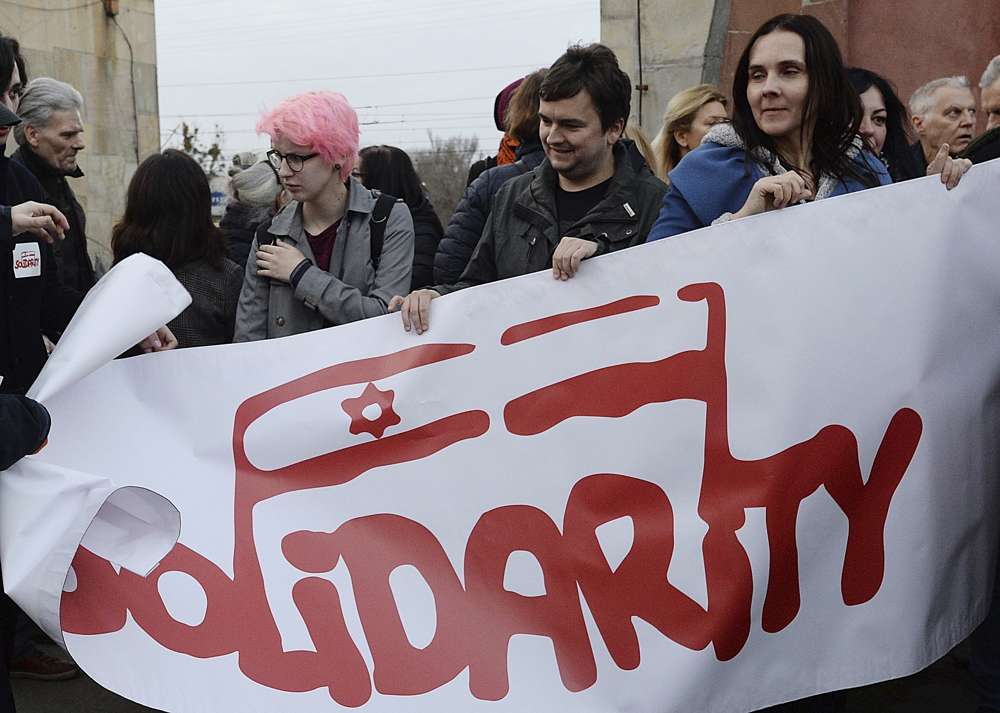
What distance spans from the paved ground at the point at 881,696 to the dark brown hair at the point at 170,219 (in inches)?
52.2

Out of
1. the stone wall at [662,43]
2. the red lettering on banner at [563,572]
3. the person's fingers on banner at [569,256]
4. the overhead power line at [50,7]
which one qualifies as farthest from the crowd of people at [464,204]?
the overhead power line at [50,7]

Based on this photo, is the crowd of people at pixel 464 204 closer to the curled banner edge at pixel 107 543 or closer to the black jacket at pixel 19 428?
the black jacket at pixel 19 428

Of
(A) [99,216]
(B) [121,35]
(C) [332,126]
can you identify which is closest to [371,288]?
(C) [332,126]

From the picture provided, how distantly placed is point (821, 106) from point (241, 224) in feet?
9.31

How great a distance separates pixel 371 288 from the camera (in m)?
3.30

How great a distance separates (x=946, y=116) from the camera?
17.0 feet

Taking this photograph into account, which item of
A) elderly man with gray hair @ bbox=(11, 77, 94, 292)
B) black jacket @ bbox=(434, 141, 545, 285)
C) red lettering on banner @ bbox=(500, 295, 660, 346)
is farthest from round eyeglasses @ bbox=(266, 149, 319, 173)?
elderly man with gray hair @ bbox=(11, 77, 94, 292)

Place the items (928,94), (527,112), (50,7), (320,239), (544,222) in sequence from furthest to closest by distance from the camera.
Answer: (50,7) → (928,94) → (527,112) → (320,239) → (544,222)

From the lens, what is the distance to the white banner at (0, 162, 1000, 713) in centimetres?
259

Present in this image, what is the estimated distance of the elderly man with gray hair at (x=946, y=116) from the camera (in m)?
5.18

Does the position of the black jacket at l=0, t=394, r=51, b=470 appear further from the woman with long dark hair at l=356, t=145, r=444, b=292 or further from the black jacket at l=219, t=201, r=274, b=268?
the woman with long dark hair at l=356, t=145, r=444, b=292

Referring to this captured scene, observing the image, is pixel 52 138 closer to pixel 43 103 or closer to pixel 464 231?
pixel 43 103

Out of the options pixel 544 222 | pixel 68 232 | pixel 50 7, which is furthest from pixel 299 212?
pixel 50 7

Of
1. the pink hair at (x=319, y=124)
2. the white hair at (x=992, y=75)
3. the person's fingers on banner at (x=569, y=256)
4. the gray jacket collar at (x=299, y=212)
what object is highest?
the white hair at (x=992, y=75)
